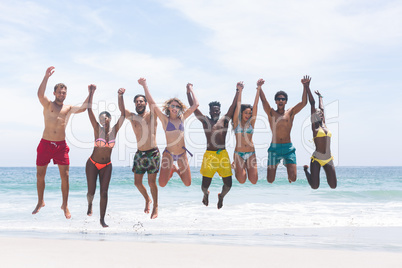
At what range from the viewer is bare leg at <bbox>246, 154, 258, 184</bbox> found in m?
9.99

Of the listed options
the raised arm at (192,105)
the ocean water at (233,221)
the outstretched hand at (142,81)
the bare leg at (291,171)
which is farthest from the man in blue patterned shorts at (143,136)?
the bare leg at (291,171)

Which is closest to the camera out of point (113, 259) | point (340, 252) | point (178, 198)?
point (113, 259)

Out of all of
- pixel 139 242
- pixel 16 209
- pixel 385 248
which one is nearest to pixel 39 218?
pixel 16 209

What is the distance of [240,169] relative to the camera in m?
9.98

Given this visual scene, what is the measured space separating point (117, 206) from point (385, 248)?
37.8ft

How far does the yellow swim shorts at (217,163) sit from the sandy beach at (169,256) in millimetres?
1760

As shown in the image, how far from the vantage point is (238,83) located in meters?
9.62

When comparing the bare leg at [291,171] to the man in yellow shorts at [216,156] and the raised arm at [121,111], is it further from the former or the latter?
the raised arm at [121,111]

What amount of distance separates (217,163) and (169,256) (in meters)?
2.42

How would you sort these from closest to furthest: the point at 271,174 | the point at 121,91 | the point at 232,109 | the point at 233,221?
the point at 121,91, the point at 232,109, the point at 271,174, the point at 233,221

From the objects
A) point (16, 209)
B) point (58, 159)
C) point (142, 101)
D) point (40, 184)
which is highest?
point (142, 101)

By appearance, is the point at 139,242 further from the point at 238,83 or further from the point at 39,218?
the point at 39,218

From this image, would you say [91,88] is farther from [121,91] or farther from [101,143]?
[101,143]

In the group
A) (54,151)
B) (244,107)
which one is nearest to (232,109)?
(244,107)
